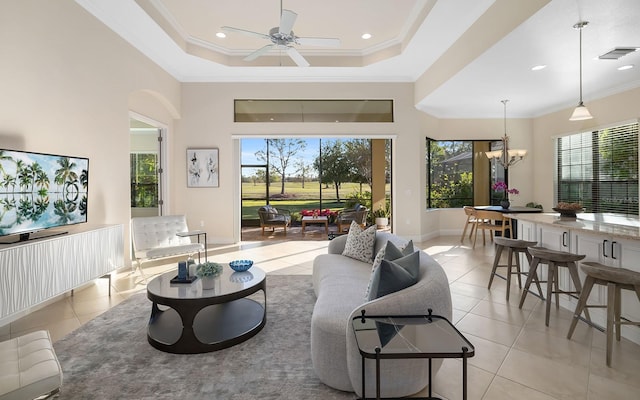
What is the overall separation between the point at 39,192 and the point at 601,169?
8887mm

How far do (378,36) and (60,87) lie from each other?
4617 mm

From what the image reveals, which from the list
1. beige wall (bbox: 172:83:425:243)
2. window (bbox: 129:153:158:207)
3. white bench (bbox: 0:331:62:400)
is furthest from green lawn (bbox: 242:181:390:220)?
white bench (bbox: 0:331:62:400)

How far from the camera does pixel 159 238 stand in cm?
492

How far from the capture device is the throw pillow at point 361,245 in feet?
11.9

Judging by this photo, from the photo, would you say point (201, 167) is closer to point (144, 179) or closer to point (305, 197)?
point (144, 179)

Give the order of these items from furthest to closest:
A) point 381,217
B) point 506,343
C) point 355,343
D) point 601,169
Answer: point 381,217 < point 601,169 < point 506,343 < point 355,343

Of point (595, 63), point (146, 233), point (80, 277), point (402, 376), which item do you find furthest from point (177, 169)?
point (595, 63)

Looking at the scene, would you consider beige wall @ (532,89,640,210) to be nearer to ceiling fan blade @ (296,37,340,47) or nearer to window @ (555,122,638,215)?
window @ (555,122,638,215)

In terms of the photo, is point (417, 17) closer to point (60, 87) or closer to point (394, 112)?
point (394, 112)

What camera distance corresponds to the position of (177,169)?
6773mm

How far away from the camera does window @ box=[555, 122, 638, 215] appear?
18.9 ft

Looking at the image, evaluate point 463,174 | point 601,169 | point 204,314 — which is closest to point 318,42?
point 204,314

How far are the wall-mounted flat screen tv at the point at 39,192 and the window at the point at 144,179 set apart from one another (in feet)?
8.59

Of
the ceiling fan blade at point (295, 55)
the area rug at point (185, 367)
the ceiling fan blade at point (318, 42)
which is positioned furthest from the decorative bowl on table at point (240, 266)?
the ceiling fan blade at point (295, 55)
